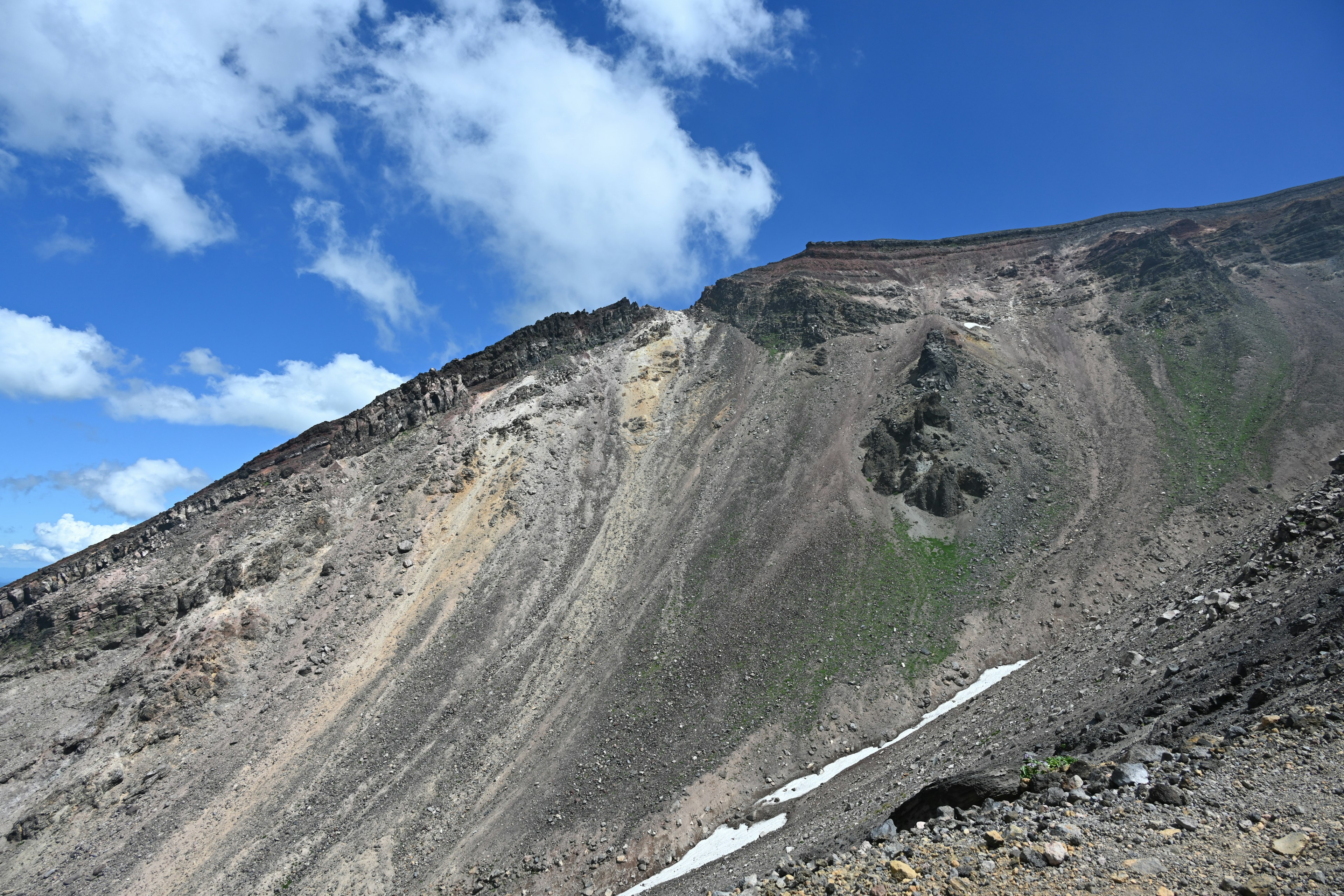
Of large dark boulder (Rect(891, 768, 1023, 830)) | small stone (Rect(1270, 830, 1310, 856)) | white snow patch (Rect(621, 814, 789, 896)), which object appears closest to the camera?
small stone (Rect(1270, 830, 1310, 856))

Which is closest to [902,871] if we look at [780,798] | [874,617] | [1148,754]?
[1148,754]

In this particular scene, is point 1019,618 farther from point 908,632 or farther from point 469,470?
point 469,470

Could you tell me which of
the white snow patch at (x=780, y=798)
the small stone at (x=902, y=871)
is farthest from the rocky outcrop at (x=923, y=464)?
the small stone at (x=902, y=871)

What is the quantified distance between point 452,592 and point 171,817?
58.6 ft

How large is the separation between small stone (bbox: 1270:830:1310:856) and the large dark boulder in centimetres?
437

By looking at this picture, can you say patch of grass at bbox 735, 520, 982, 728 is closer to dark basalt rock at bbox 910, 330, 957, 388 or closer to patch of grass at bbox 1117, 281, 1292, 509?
dark basalt rock at bbox 910, 330, 957, 388

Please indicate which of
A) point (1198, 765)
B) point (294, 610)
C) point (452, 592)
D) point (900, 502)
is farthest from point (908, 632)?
point (294, 610)

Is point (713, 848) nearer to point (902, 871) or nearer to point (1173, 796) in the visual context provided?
point (902, 871)

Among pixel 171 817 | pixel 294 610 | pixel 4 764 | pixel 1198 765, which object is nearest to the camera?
pixel 1198 765

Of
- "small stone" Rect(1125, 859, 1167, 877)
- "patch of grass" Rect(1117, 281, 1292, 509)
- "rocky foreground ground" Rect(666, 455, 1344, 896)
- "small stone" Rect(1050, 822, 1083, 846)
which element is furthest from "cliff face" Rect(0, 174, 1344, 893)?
"small stone" Rect(1125, 859, 1167, 877)

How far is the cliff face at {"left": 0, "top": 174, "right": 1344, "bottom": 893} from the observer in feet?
94.7

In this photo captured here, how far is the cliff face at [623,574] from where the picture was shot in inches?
1137

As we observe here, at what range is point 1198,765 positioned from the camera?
10094 millimetres

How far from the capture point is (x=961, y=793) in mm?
12039
